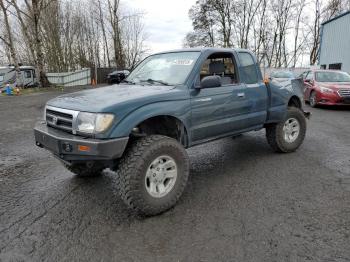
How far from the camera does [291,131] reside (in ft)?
17.5

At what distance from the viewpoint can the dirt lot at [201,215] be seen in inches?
98.4

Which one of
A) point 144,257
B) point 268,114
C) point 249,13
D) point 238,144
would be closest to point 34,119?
point 238,144

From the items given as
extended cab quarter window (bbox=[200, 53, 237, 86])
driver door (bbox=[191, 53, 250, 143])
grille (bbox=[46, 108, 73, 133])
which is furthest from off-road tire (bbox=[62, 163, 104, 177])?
extended cab quarter window (bbox=[200, 53, 237, 86])

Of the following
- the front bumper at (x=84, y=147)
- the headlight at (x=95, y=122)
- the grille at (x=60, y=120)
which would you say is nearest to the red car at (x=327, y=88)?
the front bumper at (x=84, y=147)

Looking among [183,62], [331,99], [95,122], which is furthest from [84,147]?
[331,99]

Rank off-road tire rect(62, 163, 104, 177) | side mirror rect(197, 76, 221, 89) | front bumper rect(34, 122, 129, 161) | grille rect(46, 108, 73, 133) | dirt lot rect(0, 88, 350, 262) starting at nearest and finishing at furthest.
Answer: dirt lot rect(0, 88, 350, 262), front bumper rect(34, 122, 129, 161), grille rect(46, 108, 73, 133), side mirror rect(197, 76, 221, 89), off-road tire rect(62, 163, 104, 177)

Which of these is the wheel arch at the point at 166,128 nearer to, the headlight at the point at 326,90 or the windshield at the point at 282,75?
the headlight at the point at 326,90

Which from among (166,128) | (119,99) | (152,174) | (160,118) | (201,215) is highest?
(119,99)

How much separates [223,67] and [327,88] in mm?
7997

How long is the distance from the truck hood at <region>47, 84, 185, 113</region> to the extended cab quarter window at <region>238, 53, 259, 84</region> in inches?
58.6

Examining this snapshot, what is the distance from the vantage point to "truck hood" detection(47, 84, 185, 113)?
2.90 metres

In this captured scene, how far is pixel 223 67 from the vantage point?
448cm

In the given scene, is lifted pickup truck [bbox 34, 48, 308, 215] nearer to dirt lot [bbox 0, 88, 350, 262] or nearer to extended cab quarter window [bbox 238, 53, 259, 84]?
extended cab quarter window [bbox 238, 53, 259, 84]

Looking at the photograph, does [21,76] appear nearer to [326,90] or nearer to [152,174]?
[326,90]
